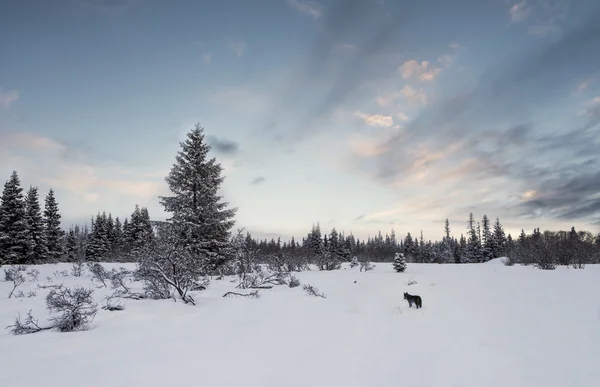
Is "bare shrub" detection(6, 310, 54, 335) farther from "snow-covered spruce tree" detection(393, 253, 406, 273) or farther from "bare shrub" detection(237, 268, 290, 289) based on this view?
"snow-covered spruce tree" detection(393, 253, 406, 273)

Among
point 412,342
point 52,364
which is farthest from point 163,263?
point 412,342

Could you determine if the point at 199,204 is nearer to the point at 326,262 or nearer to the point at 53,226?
the point at 326,262

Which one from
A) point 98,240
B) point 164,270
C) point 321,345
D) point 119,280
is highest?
point 98,240

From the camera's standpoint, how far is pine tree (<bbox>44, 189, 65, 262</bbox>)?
35.8m

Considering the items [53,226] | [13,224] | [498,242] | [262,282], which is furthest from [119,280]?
[498,242]

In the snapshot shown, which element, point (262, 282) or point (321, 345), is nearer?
point (321, 345)

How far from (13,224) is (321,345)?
36.2m

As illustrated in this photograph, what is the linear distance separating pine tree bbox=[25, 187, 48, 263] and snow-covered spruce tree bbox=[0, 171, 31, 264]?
692mm

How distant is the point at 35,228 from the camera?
104 feet

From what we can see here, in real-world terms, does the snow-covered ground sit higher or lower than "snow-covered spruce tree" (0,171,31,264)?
lower

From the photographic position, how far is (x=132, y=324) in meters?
6.50

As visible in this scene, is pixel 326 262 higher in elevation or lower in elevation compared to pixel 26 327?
higher

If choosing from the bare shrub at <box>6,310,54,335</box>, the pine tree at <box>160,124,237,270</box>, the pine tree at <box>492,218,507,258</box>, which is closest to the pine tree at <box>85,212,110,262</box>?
the pine tree at <box>160,124,237,270</box>

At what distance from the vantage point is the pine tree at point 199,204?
65.4 ft
